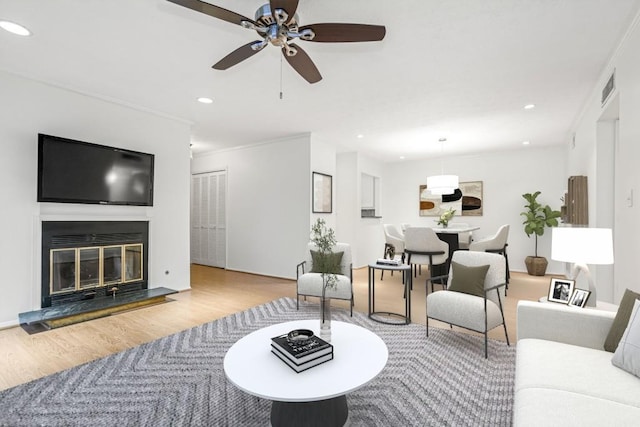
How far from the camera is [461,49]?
2.65 metres

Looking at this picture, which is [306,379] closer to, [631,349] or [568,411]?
[568,411]

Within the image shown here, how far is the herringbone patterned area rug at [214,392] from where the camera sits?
1.81 meters

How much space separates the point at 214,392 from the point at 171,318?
1.75 metres

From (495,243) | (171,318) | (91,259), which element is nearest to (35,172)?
(91,259)

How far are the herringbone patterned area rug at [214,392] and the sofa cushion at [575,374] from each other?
429mm

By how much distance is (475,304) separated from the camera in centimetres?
266

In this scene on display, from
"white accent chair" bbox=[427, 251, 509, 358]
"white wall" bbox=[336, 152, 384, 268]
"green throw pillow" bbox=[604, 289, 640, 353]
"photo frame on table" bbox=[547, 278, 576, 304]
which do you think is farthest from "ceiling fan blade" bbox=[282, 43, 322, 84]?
"white wall" bbox=[336, 152, 384, 268]

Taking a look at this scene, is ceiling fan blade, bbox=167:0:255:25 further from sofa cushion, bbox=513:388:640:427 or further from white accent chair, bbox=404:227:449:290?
white accent chair, bbox=404:227:449:290

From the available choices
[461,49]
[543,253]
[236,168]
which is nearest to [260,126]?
[236,168]

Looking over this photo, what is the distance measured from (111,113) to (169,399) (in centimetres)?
354

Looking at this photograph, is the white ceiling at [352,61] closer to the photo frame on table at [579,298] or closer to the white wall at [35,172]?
the white wall at [35,172]

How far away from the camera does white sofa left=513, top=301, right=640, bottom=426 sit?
121 centimetres

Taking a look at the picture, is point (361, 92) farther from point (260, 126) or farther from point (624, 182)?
point (624, 182)

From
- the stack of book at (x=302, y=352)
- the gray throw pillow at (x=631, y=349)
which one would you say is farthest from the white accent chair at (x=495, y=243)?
the stack of book at (x=302, y=352)
